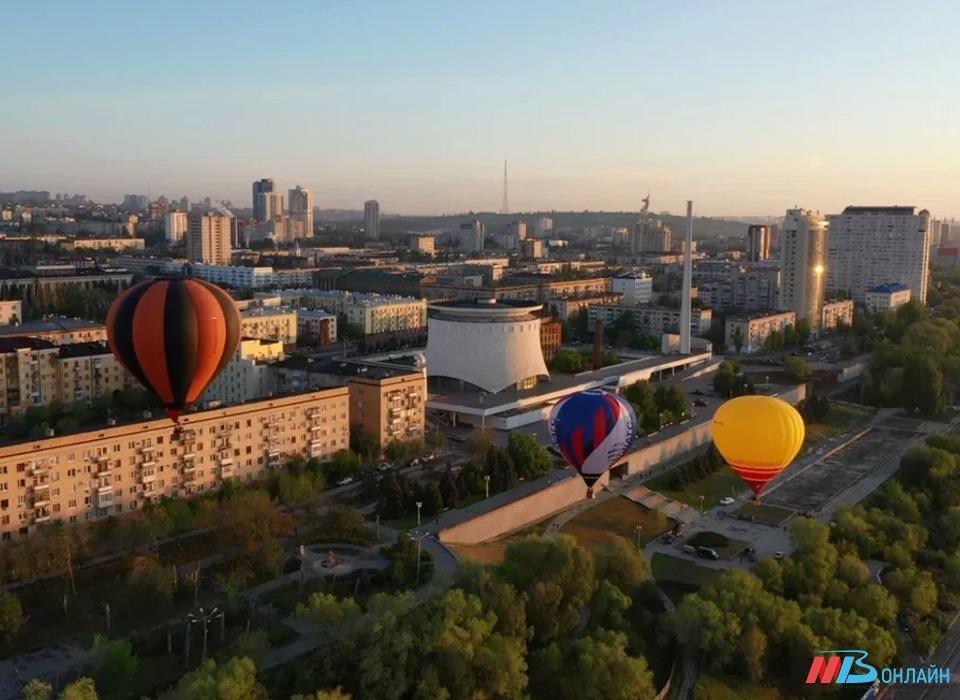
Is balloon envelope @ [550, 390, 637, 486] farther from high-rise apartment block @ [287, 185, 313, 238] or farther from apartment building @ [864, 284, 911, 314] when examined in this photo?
high-rise apartment block @ [287, 185, 313, 238]

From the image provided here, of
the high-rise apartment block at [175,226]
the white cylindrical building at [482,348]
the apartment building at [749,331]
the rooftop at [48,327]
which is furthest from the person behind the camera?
the high-rise apartment block at [175,226]

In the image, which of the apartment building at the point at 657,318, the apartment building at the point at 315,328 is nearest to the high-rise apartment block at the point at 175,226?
the apartment building at the point at 315,328

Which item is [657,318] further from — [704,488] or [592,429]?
[592,429]

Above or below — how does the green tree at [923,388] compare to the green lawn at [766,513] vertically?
above

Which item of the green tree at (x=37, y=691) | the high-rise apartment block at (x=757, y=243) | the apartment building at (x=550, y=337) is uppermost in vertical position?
the high-rise apartment block at (x=757, y=243)

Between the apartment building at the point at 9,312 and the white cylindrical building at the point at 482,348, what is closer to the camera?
the white cylindrical building at the point at 482,348

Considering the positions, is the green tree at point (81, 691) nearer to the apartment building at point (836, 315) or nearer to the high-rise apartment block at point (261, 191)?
the apartment building at point (836, 315)

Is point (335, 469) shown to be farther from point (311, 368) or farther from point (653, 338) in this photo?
point (653, 338)

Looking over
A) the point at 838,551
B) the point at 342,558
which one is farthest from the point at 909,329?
the point at 342,558
